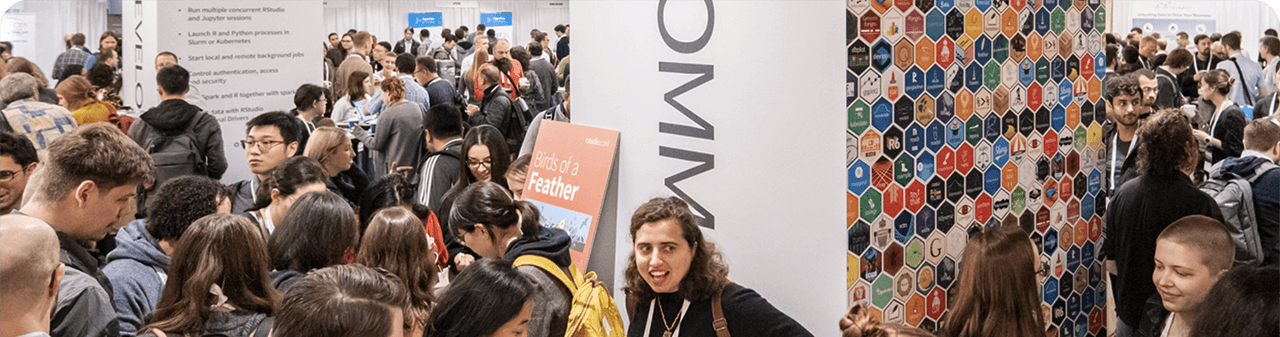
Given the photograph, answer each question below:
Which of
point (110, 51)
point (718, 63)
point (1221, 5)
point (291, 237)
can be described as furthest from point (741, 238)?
point (1221, 5)

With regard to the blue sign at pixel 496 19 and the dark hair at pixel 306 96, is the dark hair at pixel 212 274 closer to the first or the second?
the dark hair at pixel 306 96

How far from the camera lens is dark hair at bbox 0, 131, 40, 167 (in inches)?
139

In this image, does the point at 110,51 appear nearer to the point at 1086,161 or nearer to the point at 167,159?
the point at 167,159

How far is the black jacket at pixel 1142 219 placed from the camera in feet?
12.2

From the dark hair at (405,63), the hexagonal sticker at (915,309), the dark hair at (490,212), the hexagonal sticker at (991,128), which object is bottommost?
the hexagonal sticker at (915,309)

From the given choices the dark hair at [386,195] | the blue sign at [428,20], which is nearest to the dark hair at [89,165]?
the dark hair at [386,195]

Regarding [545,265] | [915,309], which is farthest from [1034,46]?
[545,265]

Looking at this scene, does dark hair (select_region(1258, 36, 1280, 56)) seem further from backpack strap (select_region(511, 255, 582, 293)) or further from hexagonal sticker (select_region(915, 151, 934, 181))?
backpack strap (select_region(511, 255, 582, 293))

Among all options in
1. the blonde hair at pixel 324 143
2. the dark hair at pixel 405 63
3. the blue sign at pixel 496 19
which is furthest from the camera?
the blue sign at pixel 496 19

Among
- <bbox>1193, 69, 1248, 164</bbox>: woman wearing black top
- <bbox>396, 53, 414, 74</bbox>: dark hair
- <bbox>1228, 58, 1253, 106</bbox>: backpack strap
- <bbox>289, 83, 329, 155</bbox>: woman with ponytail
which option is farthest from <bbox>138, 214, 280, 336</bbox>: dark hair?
<bbox>1228, 58, 1253, 106</bbox>: backpack strap

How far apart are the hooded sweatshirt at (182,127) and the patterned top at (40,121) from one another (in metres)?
0.47

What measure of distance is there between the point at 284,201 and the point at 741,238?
5.60ft

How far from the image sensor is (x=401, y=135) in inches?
251

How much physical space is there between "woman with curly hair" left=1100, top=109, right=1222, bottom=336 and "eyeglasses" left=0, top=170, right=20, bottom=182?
394cm
